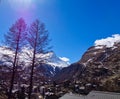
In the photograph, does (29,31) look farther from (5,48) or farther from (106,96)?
(106,96)

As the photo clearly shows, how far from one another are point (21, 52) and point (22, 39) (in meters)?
1.79

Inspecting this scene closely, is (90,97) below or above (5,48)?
below

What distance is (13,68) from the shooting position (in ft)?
101

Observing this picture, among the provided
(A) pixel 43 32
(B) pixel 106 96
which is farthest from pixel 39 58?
(B) pixel 106 96

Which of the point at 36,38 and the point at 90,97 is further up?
the point at 36,38

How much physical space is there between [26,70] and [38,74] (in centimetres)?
307

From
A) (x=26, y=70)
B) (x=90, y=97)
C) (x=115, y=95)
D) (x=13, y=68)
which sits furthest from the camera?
(x=90, y=97)

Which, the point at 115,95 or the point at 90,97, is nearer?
the point at 115,95

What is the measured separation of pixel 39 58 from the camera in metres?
31.0

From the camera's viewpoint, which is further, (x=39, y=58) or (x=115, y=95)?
(x=115, y=95)

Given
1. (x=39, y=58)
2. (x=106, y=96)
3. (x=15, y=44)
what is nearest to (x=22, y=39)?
(x=15, y=44)

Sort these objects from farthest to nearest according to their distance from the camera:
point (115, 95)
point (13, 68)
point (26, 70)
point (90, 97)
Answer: point (90, 97), point (115, 95), point (26, 70), point (13, 68)

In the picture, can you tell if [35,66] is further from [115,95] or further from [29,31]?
[115,95]

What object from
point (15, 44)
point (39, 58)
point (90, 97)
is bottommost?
point (90, 97)
